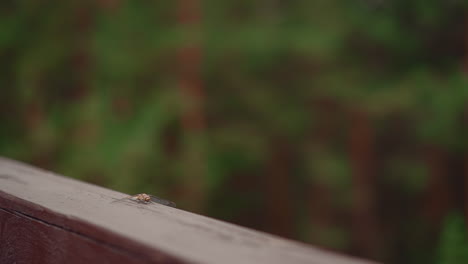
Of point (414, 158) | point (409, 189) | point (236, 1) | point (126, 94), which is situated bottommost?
point (409, 189)

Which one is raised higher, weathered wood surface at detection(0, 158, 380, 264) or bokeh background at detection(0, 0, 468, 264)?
weathered wood surface at detection(0, 158, 380, 264)

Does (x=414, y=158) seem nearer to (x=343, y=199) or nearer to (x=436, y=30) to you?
(x=343, y=199)

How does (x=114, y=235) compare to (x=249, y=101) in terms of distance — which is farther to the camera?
(x=249, y=101)

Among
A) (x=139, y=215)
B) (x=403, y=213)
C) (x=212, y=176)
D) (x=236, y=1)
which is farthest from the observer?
(x=403, y=213)

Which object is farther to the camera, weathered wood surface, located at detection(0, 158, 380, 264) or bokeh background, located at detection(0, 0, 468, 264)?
bokeh background, located at detection(0, 0, 468, 264)

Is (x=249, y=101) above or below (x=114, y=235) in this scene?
below

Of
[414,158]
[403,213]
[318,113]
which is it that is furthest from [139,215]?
[403,213]
